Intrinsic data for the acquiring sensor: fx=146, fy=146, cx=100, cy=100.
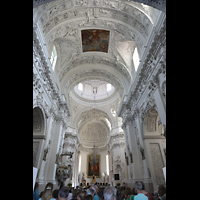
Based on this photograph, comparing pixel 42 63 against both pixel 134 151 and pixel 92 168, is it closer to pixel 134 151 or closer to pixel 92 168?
pixel 134 151

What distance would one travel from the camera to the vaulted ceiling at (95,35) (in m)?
9.09

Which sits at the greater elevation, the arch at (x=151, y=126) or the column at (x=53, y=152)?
the arch at (x=151, y=126)

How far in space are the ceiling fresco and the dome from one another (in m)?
12.7

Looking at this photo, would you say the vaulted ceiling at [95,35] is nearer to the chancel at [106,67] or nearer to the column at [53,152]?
the chancel at [106,67]

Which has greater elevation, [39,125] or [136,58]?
[136,58]

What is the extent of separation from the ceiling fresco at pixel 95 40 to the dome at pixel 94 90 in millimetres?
12737

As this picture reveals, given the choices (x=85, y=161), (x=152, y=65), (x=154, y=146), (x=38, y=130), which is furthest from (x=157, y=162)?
(x=85, y=161)

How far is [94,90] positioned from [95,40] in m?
15.5

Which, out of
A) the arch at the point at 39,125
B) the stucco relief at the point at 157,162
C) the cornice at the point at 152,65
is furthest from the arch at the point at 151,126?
the arch at the point at 39,125

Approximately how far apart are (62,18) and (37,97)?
5.86m

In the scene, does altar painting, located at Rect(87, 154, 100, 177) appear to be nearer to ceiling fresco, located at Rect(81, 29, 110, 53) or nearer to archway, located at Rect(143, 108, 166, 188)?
archway, located at Rect(143, 108, 166, 188)

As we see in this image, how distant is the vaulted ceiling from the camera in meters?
9.09

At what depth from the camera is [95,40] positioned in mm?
13078

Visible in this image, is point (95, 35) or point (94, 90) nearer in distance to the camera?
point (95, 35)
